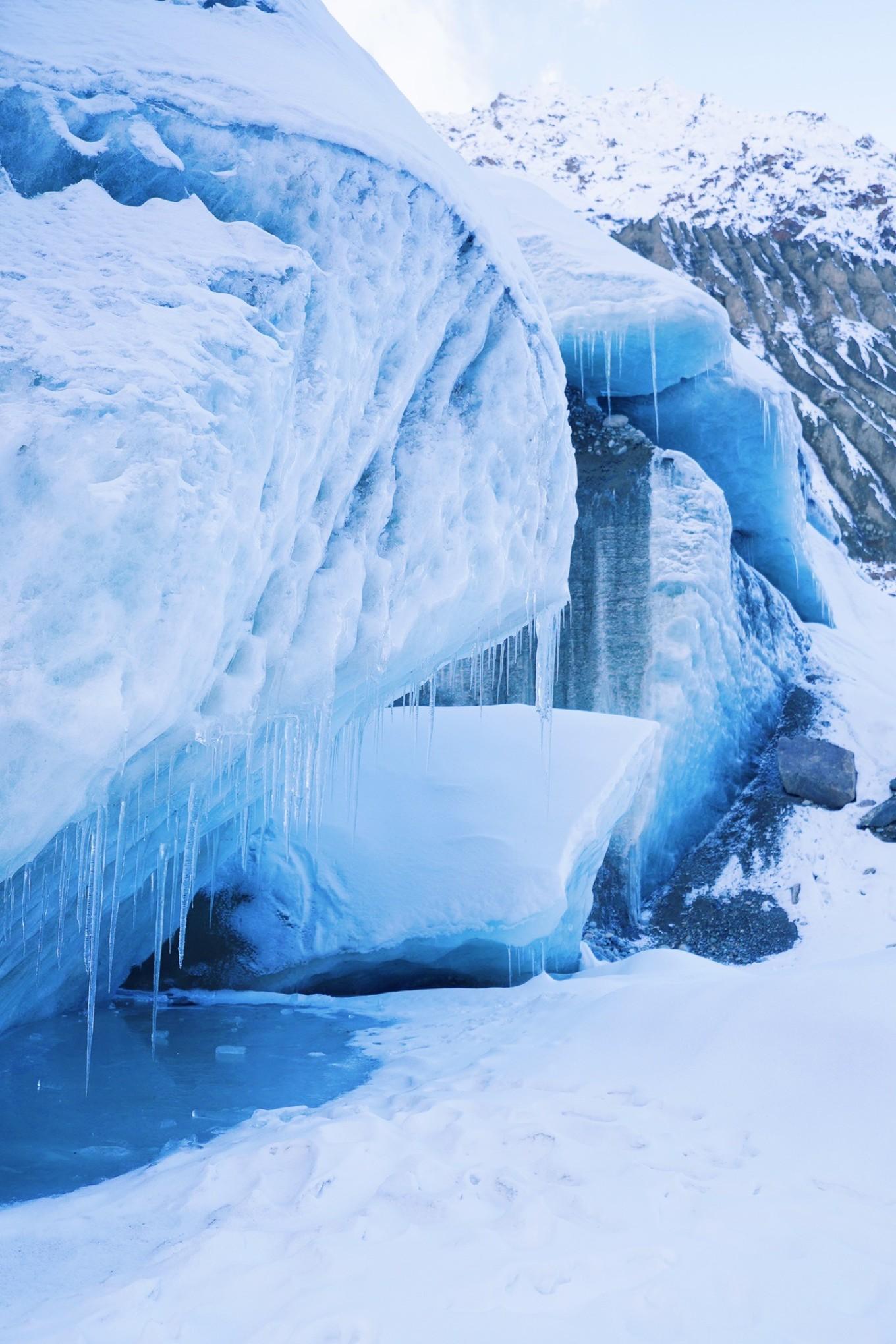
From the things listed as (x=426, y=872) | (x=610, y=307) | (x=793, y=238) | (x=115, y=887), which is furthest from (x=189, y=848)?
(x=793, y=238)

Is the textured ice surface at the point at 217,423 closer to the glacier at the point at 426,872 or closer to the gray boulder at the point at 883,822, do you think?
the glacier at the point at 426,872

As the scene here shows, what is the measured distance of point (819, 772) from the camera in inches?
420

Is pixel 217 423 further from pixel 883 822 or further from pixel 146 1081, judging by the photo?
pixel 883 822

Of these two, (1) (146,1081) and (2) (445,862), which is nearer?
(1) (146,1081)

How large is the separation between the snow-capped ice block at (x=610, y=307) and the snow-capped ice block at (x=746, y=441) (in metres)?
0.43

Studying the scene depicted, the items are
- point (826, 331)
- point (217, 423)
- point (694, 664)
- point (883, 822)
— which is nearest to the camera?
point (217, 423)

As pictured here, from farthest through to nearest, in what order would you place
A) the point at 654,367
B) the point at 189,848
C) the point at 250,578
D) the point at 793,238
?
the point at 793,238 < the point at 654,367 < the point at 189,848 < the point at 250,578

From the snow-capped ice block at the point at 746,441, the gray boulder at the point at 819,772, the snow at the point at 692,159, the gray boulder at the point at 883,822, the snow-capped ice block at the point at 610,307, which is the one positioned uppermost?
the snow at the point at 692,159

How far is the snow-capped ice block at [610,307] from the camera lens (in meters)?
9.91

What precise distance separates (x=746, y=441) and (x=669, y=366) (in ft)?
5.87

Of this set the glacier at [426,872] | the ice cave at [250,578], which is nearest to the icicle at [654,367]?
the ice cave at [250,578]

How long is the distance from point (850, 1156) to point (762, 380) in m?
10.8

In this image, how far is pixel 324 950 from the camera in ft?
19.3

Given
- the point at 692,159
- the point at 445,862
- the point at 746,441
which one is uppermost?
the point at 692,159
